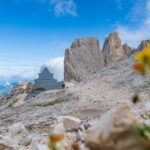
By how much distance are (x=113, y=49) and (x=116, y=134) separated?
101 metres

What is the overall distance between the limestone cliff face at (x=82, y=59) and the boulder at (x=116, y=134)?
8186 centimetres

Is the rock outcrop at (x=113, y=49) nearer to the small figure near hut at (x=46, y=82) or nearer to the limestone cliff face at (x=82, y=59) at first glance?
the limestone cliff face at (x=82, y=59)

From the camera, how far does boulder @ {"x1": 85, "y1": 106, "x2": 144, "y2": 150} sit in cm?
525

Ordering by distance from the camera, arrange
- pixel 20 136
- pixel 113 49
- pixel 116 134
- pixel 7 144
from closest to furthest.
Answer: pixel 116 134 → pixel 7 144 → pixel 20 136 → pixel 113 49

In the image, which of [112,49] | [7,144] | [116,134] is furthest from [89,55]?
[116,134]

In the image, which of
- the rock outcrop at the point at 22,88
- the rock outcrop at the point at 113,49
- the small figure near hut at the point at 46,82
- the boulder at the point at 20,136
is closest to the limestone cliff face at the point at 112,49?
the rock outcrop at the point at 113,49

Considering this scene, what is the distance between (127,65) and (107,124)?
6215cm

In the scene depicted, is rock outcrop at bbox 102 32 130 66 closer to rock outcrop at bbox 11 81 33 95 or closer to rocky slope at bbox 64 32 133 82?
rocky slope at bbox 64 32 133 82

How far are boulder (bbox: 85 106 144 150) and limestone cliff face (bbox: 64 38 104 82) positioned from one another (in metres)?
81.9

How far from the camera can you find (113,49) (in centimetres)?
10600

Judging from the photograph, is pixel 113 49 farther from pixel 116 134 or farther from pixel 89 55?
pixel 116 134

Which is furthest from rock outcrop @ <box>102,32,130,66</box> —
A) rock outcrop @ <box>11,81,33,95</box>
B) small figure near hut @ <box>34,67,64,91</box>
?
small figure near hut @ <box>34,67,64,91</box>

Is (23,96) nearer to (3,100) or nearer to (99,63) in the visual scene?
(3,100)

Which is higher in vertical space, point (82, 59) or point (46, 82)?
point (82, 59)
